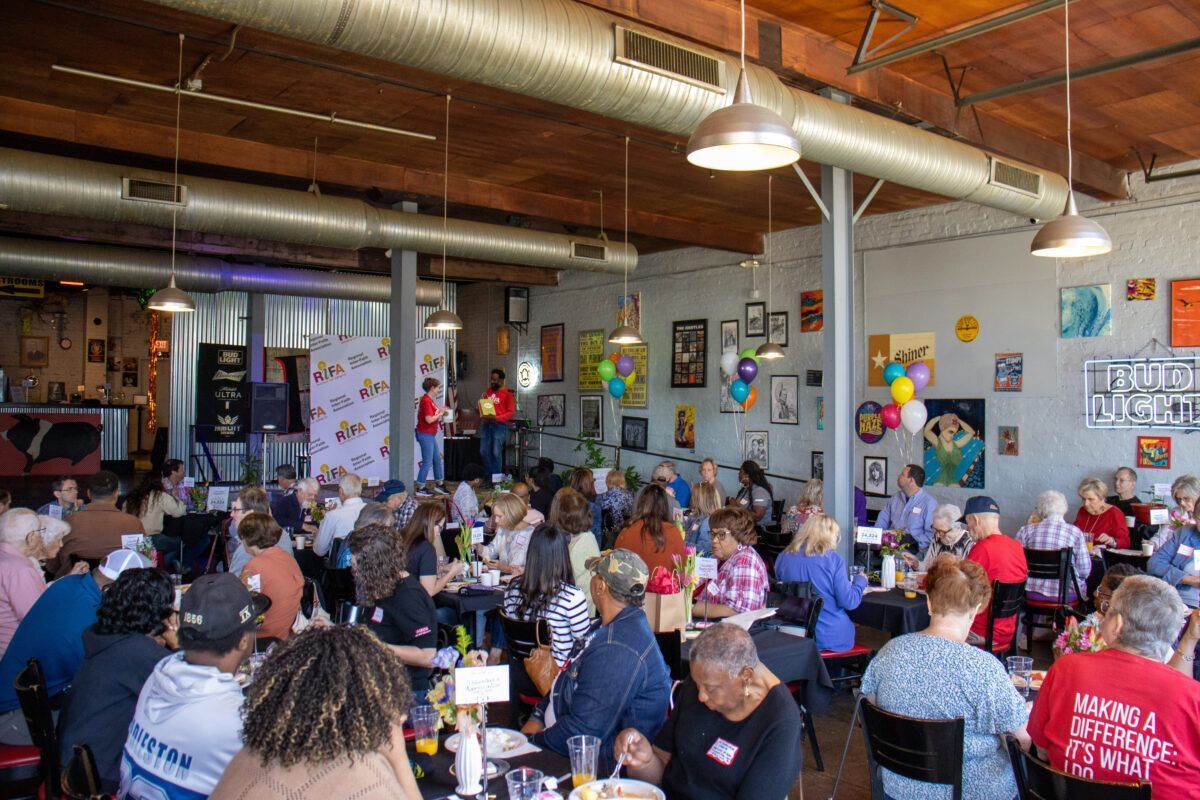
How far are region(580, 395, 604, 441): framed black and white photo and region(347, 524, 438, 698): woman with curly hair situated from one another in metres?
10.9

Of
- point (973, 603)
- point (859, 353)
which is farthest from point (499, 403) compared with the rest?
point (973, 603)

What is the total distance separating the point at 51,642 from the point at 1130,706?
4.01 metres

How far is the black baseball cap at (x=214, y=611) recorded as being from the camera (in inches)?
107

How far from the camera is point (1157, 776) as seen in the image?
2.69 m

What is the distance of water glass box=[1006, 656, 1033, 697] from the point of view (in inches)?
154

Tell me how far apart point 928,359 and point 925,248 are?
4.20 feet

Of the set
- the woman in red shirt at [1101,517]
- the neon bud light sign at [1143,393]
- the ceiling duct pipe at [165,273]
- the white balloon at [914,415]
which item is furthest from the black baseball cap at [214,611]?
the ceiling duct pipe at [165,273]

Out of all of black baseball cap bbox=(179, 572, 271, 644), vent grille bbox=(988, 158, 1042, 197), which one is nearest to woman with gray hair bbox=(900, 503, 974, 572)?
vent grille bbox=(988, 158, 1042, 197)

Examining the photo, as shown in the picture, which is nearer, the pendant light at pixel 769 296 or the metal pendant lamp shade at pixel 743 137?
the metal pendant lamp shade at pixel 743 137

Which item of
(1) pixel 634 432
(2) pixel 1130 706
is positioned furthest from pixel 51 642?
(1) pixel 634 432

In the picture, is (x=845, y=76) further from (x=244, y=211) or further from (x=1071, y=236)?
(x=244, y=211)

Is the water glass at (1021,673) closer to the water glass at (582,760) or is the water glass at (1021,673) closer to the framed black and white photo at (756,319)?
the water glass at (582,760)

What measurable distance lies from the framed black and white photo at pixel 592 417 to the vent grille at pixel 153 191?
841cm

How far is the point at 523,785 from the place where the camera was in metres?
2.56
